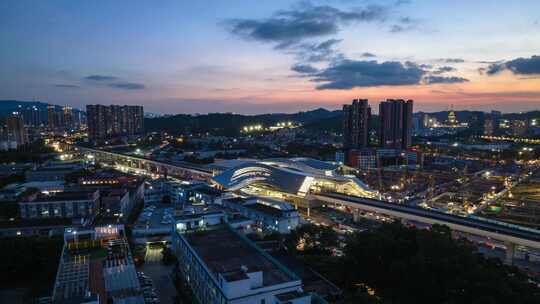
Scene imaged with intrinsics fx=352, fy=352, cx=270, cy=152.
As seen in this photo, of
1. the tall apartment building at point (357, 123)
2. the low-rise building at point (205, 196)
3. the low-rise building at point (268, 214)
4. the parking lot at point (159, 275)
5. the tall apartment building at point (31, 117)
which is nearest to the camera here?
the parking lot at point (159, 275)

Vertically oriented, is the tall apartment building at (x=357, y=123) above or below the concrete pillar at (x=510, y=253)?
above

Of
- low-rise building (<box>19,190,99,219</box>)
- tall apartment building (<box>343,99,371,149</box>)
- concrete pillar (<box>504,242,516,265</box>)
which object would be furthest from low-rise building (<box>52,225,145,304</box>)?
tall apartment building (<box>343,99,371,149</box>)

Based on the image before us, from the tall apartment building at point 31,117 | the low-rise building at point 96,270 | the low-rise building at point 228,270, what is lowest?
the low-rise building at point 96,270

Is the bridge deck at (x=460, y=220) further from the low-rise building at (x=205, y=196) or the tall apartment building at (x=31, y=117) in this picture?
the tall apartment building at (x=31, y=117)

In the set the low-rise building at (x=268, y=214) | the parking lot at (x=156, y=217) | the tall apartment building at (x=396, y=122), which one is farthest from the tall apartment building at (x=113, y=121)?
the low-rise building at (x=268, y=214)

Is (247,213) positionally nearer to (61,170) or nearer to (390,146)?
(61,170)

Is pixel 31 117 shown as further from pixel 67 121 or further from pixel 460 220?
pixel 460 220

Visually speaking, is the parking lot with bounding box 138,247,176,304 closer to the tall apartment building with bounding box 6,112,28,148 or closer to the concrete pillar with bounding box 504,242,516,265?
the concrete pillar with bounding box 504,242,516,265
